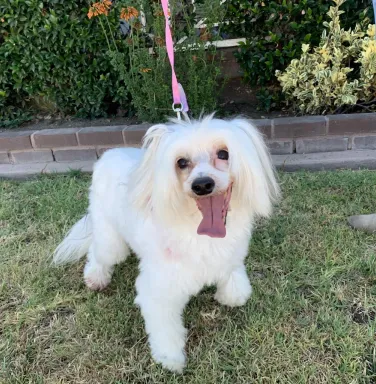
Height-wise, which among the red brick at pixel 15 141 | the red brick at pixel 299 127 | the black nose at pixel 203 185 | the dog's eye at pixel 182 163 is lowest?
the red brick at pixel 299 127

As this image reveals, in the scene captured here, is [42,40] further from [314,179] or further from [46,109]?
[314,179]

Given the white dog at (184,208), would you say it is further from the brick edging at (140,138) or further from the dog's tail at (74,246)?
the brick edging at (140,138)

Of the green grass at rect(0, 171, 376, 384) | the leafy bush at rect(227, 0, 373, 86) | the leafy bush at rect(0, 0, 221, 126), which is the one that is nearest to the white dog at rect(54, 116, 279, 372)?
the green grass at rect(0, 171, 376, 384)

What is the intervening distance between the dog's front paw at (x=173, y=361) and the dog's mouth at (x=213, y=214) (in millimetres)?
625

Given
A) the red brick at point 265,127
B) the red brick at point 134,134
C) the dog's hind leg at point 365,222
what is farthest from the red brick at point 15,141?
the dog's hind leg at point 365,222

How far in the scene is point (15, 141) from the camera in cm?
379

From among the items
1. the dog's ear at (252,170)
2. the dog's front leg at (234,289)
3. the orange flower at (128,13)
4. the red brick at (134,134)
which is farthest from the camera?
the red brick at (134,134)

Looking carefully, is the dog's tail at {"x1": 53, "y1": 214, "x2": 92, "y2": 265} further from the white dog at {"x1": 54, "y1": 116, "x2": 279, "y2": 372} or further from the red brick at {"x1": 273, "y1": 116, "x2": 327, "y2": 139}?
the red brick at {"x1": 273, "y1": 116, "x2": 327, "y2": 139}

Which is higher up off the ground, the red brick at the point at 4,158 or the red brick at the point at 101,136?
the red brick at the point at 101,136

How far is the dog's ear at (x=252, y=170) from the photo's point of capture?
1457mm

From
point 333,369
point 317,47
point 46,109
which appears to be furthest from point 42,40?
point 333,369

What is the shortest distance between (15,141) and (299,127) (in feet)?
9.10

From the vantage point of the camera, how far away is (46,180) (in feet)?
11.3

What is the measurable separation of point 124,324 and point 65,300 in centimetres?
40
